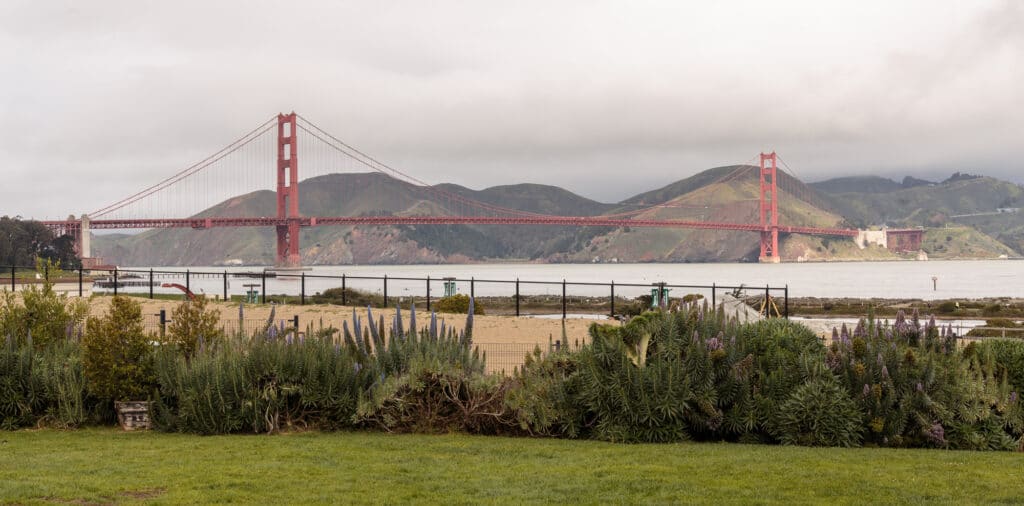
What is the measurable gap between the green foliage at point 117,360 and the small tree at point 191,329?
462mm

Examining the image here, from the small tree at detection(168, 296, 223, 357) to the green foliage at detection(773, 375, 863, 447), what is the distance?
259 inches

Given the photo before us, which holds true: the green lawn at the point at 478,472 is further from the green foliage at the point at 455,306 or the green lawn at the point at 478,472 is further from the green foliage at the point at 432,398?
the green foliage at the point at 455,306

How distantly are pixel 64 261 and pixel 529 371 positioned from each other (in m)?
70.2

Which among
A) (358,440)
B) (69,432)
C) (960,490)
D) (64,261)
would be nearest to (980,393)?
(960,490)

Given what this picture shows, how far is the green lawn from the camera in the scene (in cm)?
689

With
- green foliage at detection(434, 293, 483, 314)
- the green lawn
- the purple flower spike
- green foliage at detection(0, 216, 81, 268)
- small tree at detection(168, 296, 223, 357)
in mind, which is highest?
green foliage at detection(0, 216, 81, 268)

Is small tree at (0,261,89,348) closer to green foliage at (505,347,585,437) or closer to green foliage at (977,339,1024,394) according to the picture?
green foliage at (505,347,585,437)

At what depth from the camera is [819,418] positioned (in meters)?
9.17

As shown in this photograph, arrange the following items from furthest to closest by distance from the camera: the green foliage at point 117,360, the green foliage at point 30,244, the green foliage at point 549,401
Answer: the green foliage at point 30,244, the green foliage at point 117,360, the green foliage at point 549,401

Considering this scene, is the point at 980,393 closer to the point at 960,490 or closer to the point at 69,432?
the point at 960,490

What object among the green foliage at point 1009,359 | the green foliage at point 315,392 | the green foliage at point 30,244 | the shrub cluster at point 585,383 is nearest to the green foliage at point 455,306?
the shrub cluster at point 585,383

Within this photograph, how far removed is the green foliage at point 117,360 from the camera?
10.7 metres

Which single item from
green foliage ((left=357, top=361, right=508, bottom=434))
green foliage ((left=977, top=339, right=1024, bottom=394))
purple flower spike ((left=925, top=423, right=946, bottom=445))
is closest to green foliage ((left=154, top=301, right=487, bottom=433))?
green foliage ((left=357, top=361, right=508, bottom=434))

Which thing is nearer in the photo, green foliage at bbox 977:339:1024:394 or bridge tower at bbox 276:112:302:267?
green foliage at bbox 977:339:1024:394
